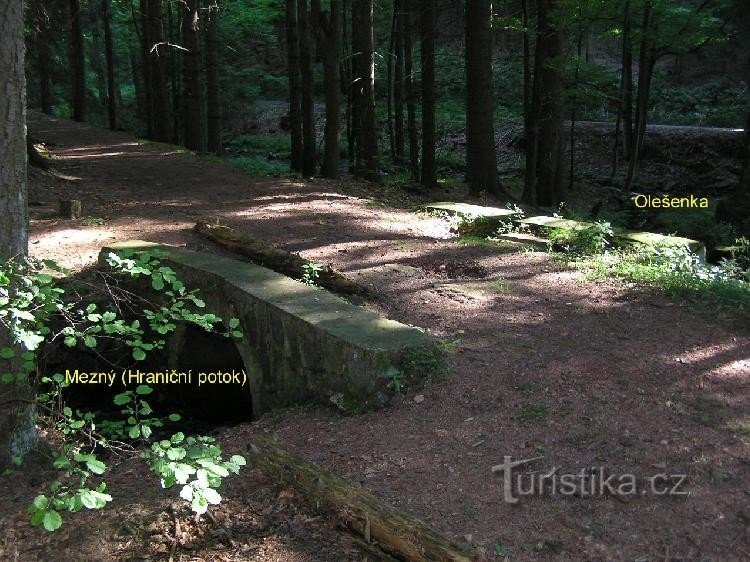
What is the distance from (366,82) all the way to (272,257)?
790 cm

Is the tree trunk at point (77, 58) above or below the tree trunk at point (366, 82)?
above

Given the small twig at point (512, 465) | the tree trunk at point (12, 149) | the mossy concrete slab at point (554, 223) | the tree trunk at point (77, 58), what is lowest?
the small twig at point (512, 465)

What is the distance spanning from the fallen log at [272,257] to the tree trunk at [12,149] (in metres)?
3.39

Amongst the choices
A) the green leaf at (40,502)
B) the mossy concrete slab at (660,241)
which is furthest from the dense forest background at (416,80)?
the green leaf at (40,502)

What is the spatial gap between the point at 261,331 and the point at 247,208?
518cm

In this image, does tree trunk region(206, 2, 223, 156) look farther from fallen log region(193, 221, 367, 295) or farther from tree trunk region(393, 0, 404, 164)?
fallen log region(193, 221, 367, 295)

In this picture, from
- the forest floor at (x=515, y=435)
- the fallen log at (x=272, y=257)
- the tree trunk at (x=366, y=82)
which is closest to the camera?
the forest floor at (x=515, y=435)

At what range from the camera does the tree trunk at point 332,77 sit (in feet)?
44.1

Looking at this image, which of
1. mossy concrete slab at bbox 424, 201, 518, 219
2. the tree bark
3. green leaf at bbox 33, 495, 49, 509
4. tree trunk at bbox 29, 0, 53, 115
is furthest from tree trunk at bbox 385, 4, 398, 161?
green leaf at bbox 33, 495, 49, 509

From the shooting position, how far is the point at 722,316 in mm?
6070

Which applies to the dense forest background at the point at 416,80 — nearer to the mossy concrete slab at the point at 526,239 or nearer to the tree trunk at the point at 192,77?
the tree trunk at the point at 192,77

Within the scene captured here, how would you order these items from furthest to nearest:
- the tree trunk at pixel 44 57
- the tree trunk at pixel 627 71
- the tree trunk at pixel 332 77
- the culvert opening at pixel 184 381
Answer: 1. the tree trunk at pixel 44 57
2. the tree trunk at pixel 627 71
3. the tree trunk at pixel 332 77
4. the culvert opening at pixel 184 381

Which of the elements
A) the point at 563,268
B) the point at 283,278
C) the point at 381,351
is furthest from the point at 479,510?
the point at 563,268

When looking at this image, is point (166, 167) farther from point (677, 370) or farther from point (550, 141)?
point (677, 370)
